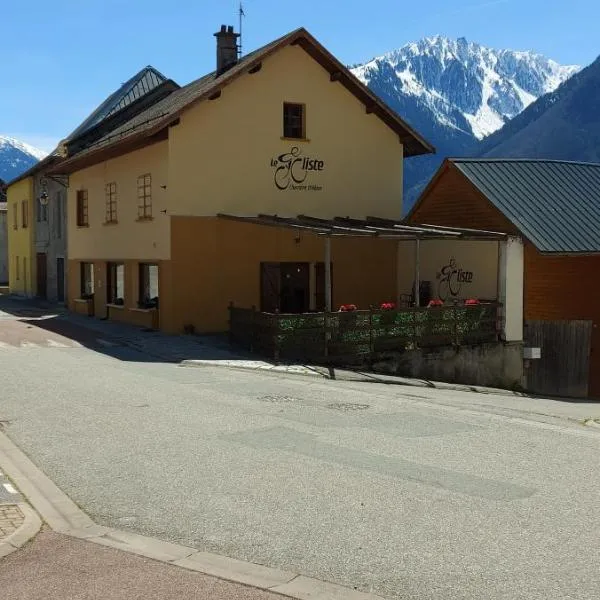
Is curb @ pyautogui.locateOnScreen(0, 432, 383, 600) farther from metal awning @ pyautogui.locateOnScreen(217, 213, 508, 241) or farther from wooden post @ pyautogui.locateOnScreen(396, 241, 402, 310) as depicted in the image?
wooden post @ pyautogui.locateOnScreen(396, 241, 402, 310)

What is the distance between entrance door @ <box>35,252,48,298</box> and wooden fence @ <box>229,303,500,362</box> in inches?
897

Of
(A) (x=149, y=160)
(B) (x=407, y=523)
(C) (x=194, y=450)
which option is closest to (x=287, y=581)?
(B) (x=407, y=523)

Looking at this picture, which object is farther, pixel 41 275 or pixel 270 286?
pixel 41 275

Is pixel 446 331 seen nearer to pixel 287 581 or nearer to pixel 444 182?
pixel 444 182

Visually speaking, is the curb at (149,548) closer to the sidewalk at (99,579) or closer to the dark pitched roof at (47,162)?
the sidewalk at (99,579)

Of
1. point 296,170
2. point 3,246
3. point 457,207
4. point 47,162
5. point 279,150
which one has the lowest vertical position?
point 3,246

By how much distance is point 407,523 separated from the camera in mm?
6676

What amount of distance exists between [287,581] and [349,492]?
2.20 metres

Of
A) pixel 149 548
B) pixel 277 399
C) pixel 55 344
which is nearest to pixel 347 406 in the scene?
pixel 277 399

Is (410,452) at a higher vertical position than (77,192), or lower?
lower

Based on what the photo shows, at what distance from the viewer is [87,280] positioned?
1227 inches

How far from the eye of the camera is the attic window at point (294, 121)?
24641 mm

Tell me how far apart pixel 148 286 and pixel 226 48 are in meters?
8.87

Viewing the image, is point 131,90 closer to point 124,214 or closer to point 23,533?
point 124,214
